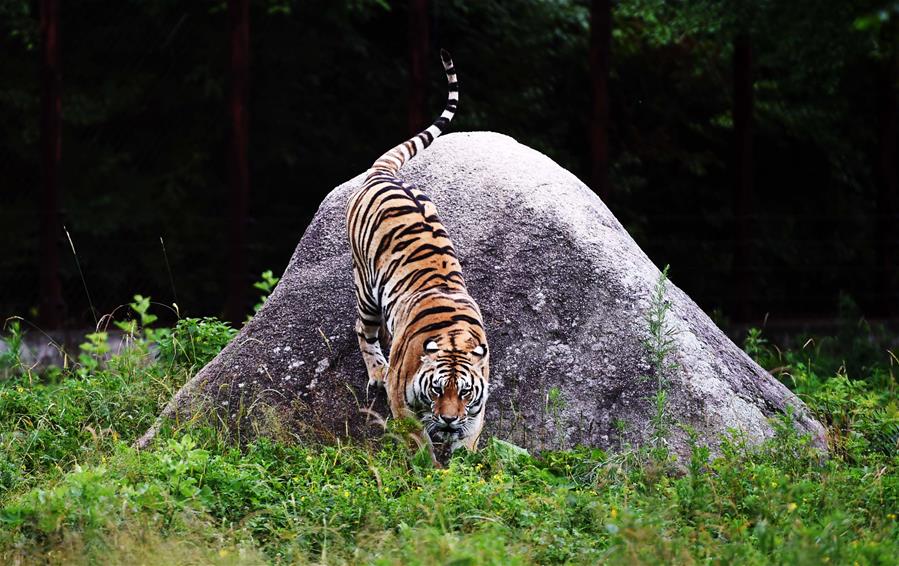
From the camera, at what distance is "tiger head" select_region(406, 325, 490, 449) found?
5.57 m

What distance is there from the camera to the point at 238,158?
33.6ft

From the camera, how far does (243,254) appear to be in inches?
407

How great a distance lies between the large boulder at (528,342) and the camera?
636 cm

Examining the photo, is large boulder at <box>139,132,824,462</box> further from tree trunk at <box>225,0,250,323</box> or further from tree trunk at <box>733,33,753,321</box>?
tree trunk at <box>733,33,753,321</box>

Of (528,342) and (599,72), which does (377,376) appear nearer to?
(528,342)

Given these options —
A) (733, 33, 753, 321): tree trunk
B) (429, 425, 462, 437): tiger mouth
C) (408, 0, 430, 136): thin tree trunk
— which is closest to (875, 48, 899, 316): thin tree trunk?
(733, 33, 753, 321): tree trunk

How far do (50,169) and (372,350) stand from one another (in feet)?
16.1

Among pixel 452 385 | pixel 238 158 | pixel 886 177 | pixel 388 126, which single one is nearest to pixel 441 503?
pixel 452 385

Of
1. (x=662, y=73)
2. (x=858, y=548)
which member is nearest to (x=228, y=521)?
(x=858, y=548)

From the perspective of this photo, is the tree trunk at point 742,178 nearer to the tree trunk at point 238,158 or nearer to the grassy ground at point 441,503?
the tree trunk at point 238,158

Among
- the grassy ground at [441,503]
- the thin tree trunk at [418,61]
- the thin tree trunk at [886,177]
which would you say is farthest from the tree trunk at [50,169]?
the thin tree trunk at [886,177]

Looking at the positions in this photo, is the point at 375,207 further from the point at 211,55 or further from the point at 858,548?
the point at 211,55

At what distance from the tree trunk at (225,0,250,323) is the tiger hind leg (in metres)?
3.81

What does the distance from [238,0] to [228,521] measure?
608 cm
